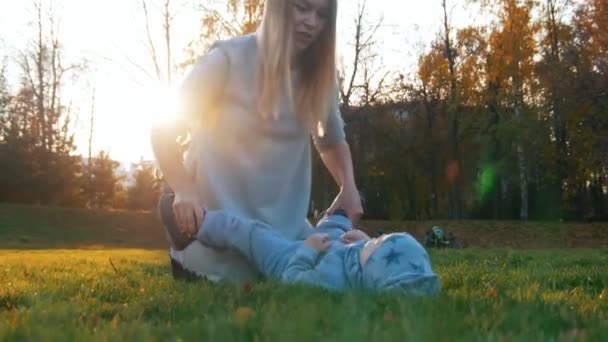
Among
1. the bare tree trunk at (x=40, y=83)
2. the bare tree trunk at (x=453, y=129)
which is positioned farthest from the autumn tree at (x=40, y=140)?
the bare tree trunk at (x=453, y=129)

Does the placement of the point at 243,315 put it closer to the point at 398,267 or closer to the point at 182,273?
the point at 398,267

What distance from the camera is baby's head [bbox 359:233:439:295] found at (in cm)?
290

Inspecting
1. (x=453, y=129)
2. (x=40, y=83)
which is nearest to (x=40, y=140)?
(x=40, y=83)

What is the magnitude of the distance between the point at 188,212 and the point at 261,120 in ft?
2.42

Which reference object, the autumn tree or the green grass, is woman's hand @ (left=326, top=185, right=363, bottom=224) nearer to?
the green grass

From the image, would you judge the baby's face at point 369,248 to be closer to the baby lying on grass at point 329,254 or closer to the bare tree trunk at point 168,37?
the baby lying on grass at point 329,254

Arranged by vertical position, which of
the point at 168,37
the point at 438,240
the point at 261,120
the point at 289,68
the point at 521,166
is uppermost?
the point at 168,37

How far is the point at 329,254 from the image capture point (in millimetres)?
3285

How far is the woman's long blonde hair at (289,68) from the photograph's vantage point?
12.7 feet

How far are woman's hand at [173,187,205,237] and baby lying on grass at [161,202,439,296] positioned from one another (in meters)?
0.04

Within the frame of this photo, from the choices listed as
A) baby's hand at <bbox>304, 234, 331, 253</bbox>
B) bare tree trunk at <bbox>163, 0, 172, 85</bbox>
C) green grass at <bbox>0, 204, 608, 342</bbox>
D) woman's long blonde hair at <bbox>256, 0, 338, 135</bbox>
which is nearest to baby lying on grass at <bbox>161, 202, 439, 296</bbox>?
baby's hand at <bbox>304, 234, 331, 253</bbox>

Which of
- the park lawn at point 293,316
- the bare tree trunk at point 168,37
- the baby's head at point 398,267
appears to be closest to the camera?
the park lawn at point 293,316

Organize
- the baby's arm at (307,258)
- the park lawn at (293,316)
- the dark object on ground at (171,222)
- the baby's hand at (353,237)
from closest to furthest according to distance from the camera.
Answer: the park lawn at (293,316)
the baby's arm at (307,258)
the baby's hand at (353,237)
the dark object on ground at (171,222)

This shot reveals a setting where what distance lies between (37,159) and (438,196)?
58.4 ft
